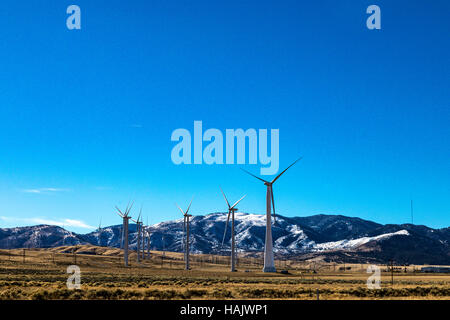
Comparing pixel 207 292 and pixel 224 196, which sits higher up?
pixel 224 196
